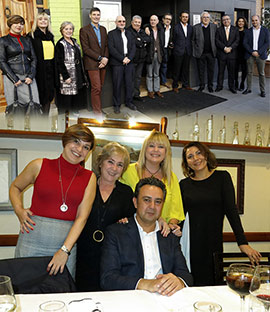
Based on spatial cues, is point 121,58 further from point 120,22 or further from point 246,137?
point 246,137

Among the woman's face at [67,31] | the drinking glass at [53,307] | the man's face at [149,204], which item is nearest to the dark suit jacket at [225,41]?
the woman's face at [67,31]

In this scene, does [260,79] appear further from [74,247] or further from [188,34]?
[74,247]

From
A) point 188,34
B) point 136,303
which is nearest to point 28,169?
point 136,303

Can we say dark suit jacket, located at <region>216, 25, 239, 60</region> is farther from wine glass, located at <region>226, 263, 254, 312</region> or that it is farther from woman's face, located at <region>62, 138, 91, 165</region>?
wine glass, located at <region>226, 263, 254, 312</region>

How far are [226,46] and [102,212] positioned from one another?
221 cm

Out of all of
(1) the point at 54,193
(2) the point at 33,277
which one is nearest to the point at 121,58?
(1) the point at 54,193

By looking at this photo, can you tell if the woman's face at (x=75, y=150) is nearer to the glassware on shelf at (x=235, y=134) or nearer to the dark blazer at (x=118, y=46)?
the dark blazer at (x=118, y=46)

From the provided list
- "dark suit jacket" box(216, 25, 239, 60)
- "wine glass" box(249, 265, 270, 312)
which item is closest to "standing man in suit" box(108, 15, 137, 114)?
"dark suit jacket" box(216, 25, 239, 60)

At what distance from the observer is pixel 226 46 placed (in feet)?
12.5

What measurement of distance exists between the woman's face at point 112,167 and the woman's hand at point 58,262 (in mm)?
531

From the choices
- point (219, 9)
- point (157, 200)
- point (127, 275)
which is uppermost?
point (219, 9)

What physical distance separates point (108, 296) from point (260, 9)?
10.4 ft

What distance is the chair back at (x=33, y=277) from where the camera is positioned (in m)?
1.92

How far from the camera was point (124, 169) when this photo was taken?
2.54m
